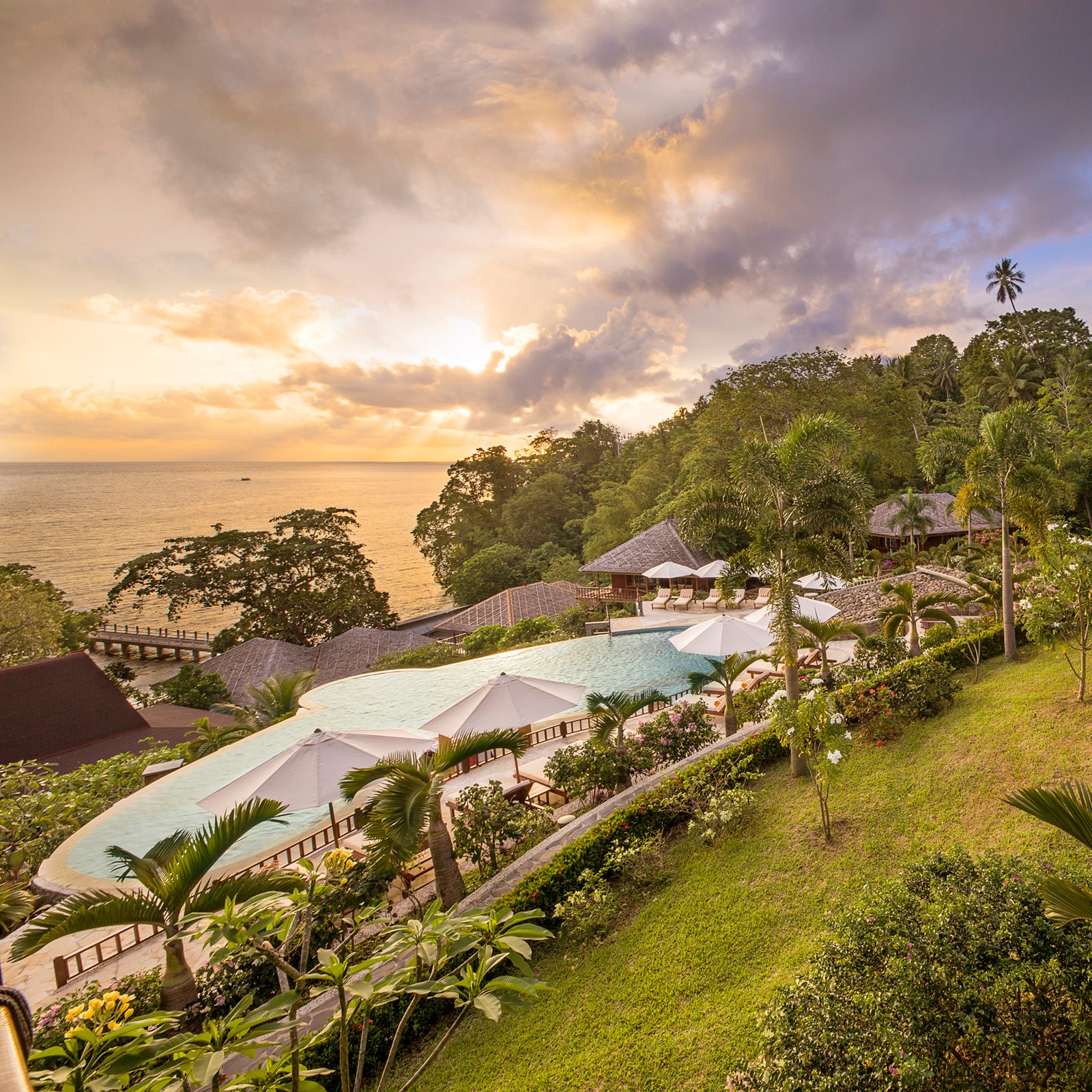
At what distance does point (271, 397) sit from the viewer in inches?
1412

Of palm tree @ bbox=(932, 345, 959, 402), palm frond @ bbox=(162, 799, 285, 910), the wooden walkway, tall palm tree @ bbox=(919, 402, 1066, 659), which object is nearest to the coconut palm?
tall palm tree @ bbox=(919, 402, 1066, 659)

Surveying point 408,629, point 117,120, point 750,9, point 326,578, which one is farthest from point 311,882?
point 408,629

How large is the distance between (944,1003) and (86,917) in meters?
5.50

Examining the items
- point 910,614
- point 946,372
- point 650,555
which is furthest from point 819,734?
point 946,372

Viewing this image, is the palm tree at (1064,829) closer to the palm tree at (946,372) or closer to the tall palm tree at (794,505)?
the tall palm tree at (794,505)

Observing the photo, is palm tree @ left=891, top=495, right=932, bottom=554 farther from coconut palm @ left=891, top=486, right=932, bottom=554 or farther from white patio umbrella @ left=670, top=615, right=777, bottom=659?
white patio umbrella @ left=670, top=615, right=777, bottom=659

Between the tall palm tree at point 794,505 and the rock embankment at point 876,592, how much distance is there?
284 inches

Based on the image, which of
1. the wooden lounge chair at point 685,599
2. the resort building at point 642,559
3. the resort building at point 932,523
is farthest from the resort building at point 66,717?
the resort building at point 932,523

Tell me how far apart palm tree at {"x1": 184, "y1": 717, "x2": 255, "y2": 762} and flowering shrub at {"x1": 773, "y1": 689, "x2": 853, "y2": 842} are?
983 centimetres

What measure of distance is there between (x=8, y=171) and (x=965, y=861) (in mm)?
18275

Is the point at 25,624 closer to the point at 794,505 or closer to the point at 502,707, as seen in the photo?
the point at 502,707

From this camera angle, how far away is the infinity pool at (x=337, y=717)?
700 cm

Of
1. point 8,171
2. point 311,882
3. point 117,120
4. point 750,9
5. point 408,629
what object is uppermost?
point 750,9

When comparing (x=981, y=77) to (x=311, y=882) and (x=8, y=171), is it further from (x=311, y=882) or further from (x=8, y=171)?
(x=8, y=171)
